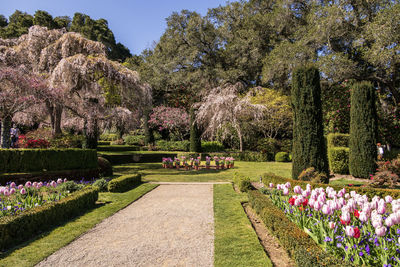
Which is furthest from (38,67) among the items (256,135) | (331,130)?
(331,130)

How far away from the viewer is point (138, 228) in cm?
456

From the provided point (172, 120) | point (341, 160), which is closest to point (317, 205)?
point (341, 160)

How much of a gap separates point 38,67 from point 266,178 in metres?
12.6

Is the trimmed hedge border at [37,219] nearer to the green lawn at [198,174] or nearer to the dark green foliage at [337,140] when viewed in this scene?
the green lawn at [198,174]

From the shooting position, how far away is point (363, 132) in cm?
998

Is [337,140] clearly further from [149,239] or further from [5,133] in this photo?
[5,133]

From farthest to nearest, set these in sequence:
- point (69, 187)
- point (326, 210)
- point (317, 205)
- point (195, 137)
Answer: point (195, 137), point (69, 187), point (317, 205), point (326, 210)

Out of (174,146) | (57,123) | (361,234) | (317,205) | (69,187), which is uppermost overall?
(57,123)

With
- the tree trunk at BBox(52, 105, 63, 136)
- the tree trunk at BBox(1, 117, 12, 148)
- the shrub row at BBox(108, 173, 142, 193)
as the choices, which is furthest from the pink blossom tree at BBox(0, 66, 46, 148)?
the shrub row at BBox(108, 173, 142, 193)

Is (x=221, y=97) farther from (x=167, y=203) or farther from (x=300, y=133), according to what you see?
(x=167, y=203)

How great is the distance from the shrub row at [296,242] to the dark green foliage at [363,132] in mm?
7078

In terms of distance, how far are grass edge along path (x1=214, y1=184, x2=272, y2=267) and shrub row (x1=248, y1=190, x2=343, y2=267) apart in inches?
13.1

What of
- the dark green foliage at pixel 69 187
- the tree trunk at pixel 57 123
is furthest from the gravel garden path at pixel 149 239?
the tree trunk at pixel 57 123

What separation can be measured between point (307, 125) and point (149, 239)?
6.73 metres
